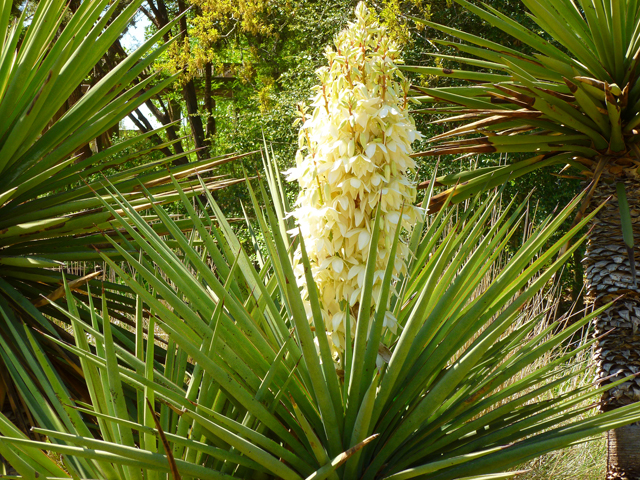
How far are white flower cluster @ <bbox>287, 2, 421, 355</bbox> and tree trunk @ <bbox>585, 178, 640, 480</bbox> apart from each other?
1512mm

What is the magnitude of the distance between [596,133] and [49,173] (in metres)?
2.50

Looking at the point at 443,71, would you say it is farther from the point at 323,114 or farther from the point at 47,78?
the point at 47,78

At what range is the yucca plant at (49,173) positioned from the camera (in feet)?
7.47

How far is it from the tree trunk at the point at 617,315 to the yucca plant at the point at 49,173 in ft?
6.11

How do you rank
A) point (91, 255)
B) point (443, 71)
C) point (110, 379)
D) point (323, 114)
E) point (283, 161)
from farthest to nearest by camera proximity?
point (283, 161)
point (443, 71)
point (91, 255)
point (323, 114)
point (110, 379)

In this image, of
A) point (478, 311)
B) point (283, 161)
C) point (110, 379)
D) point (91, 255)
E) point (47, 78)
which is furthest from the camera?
point (283, 161)

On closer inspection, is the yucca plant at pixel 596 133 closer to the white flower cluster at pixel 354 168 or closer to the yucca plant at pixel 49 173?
the white flower cluster at pixel 354 168

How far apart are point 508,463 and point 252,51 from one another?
9.71 meters

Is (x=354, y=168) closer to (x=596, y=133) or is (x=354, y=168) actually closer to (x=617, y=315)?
(x=596, y=133)

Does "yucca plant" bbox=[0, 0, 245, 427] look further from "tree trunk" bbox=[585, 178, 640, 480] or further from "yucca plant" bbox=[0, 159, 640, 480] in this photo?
"tree trunk" bbox=[585, 178, 640, 480]

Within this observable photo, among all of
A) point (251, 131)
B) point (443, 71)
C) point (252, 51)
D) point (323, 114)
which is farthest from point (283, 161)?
point (323, 114)

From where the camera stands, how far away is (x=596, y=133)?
250 centimetres

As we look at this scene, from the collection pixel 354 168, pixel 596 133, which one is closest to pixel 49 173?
pixel 354 168

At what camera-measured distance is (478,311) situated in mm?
1374
